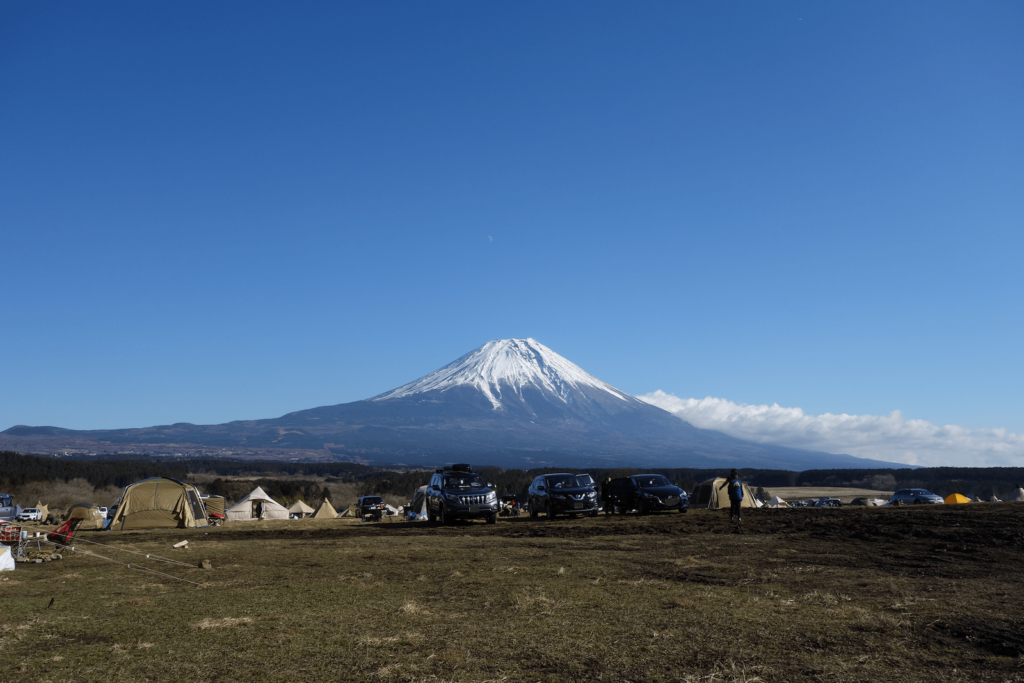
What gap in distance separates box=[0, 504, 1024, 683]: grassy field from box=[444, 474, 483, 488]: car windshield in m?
9.91

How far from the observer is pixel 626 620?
23.1 feet

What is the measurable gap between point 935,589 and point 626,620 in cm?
455

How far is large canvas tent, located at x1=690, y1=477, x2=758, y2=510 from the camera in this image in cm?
3262

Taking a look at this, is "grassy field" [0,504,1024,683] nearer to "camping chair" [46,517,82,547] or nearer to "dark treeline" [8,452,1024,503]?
"camping chair" [46,517,82,547]

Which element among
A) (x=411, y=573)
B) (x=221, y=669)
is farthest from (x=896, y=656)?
(x=411, y=573)

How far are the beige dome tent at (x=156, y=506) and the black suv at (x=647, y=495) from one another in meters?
17.4

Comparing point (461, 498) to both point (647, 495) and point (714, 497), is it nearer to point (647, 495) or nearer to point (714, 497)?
point (647, 495)

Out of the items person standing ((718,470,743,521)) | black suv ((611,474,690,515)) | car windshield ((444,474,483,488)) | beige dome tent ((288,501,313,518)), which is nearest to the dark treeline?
beige dome tent ((288,501,313,518))

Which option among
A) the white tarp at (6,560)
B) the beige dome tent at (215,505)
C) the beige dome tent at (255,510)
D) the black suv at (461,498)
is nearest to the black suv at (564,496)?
the black suv at (461,498)

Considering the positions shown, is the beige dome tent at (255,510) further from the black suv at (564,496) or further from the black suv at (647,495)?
the black suv at (647,495)

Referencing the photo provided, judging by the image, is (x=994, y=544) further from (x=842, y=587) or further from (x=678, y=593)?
(x=678, y=593)

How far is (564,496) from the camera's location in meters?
25.6

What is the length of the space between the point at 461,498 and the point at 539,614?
16.6 meters

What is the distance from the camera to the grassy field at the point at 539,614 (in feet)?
17.7
